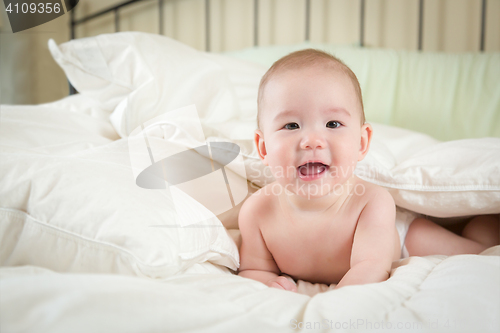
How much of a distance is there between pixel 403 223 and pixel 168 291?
64cm

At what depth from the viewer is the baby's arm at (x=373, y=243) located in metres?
0.61

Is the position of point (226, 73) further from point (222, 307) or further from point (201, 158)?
point (222, 307)

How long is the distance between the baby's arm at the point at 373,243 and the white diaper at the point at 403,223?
→ 6.6 inches

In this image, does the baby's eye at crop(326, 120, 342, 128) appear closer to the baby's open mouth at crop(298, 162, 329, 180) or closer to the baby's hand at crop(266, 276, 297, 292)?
the baby's open mouth at crop(298, 162, 329, 180)

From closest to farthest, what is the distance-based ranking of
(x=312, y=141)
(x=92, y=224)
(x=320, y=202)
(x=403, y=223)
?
(x=92, y=224)
(x=312, y=141)
(x=320, y=202)
(x=403, y=223)

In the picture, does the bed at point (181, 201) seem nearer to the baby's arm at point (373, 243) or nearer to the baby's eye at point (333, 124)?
the baby's arm at point (373, 243)

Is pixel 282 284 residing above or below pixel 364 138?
below

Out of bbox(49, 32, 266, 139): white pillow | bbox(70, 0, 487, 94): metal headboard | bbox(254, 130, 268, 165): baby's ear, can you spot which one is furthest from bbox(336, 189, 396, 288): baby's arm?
bbox(70, 0, 487, 94): metal headboard

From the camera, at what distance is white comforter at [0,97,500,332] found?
0.32 metres

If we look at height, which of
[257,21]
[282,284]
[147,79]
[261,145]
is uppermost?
[257,21]

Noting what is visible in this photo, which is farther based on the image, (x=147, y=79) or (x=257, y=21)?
(x=257, y=21)

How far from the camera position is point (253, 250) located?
78 centimetres

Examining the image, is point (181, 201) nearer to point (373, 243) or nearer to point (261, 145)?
point (261, 145)

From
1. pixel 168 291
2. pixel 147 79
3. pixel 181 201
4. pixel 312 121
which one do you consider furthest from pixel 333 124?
pixel 147 79
